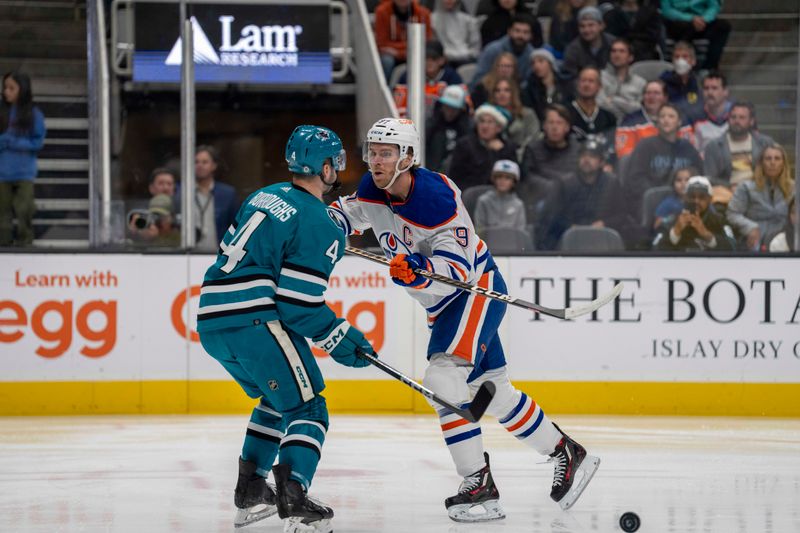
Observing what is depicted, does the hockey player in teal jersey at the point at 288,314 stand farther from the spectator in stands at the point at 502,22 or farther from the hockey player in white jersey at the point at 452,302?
the spectator in stands at the point at 502,22

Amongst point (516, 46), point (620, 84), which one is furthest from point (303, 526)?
point (516, 46)

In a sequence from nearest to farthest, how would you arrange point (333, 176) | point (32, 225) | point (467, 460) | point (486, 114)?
point (333, 176) → point (467, 460) → point (32, 225) → point (486, 114)

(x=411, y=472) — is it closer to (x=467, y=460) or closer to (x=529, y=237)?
(x=467, y=460)

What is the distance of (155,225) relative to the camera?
6.85 m

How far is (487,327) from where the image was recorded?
4.08 metres

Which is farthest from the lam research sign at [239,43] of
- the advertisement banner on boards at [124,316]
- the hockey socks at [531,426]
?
the hockey socks at [531,426]

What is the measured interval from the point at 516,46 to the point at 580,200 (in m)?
1.13

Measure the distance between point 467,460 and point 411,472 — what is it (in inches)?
36.3

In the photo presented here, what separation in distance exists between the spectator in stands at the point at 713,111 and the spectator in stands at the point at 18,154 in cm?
353

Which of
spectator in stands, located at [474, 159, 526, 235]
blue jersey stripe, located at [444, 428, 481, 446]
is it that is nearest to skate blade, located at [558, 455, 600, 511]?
blue jersey stripe, located at [444, 428, 481, 446]

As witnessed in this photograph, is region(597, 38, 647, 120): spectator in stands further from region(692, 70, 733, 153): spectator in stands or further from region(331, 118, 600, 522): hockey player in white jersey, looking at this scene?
region(331, 118, 600, 522): hockey player in white jersey

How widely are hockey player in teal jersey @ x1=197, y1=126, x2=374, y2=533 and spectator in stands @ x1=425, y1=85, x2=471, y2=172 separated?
11.2 feet

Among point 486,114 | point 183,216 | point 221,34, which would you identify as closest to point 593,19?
point 486,114

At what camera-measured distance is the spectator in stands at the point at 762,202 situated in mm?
6859
